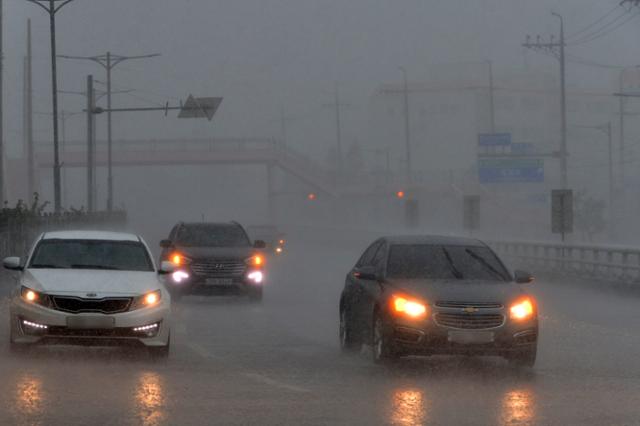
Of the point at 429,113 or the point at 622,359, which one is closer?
the point at 622,359

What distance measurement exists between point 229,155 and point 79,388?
73.4m

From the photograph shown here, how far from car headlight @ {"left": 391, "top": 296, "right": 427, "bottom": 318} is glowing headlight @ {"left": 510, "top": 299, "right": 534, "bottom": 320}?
100cm

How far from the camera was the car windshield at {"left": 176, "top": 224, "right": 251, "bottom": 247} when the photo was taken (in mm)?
27667

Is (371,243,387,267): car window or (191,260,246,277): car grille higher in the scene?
(371,243,387,267): car window

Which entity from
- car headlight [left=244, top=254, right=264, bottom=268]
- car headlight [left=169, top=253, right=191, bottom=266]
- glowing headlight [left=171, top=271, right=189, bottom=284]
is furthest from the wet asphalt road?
car headlight [left=244, top=254, right=264, bottom=268]

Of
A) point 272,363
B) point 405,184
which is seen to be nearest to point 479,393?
point 272,363

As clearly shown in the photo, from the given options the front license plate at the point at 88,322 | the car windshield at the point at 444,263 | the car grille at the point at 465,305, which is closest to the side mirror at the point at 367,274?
the car windshield at the point at 444,263

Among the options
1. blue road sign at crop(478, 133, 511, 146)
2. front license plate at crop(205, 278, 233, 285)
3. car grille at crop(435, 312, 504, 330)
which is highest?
→ blue road sign at crop(478, 133, 511, 146)

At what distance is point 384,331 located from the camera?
14.3 m

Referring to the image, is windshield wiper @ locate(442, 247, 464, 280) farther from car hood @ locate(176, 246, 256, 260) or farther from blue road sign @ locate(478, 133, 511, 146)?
blue road sign @ locate(478, 133, 511, 146)

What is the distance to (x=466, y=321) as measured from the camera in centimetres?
1388

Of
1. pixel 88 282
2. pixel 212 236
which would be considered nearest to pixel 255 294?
pixel 212 236

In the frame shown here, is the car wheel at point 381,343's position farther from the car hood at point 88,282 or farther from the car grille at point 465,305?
the car hood at point 88,282

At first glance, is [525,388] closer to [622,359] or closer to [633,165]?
[622,359]
